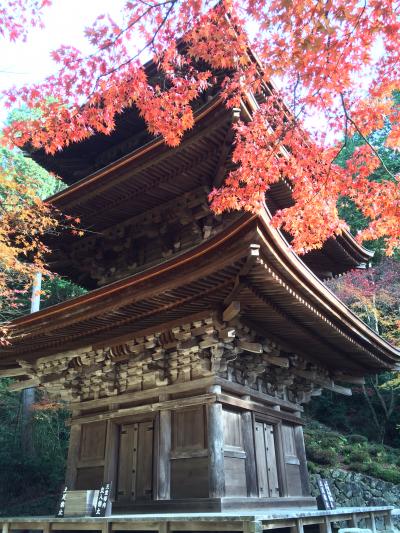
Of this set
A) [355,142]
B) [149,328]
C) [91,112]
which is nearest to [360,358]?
[149,328]

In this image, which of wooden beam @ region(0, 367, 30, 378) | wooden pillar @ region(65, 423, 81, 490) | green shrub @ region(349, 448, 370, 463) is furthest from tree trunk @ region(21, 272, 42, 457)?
green shrub @ region(349, 448, 370, 463)

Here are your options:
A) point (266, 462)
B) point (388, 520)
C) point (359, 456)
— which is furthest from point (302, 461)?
point (359, 456)

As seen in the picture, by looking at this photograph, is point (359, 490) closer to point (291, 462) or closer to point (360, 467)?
point (360, 467)

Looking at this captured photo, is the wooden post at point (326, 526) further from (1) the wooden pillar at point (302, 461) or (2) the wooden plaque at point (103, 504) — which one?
(2) the wooden plaque at point (103, 504)

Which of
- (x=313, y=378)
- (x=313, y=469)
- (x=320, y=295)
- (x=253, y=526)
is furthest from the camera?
(x=313, y=469)

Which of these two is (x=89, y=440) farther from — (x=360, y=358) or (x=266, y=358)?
(x=360, y=358)

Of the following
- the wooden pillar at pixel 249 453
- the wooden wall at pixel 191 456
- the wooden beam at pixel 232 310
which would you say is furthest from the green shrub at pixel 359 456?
the wooden beam at pixel 232 310

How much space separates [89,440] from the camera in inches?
307

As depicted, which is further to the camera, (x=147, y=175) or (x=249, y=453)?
(x=147, y=175)

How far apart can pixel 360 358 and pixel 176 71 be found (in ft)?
22.6

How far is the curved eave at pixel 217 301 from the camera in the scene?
16.5ft

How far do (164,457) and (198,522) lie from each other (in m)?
1.59

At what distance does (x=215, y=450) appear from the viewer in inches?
238

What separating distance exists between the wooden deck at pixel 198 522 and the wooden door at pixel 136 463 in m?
0.89
